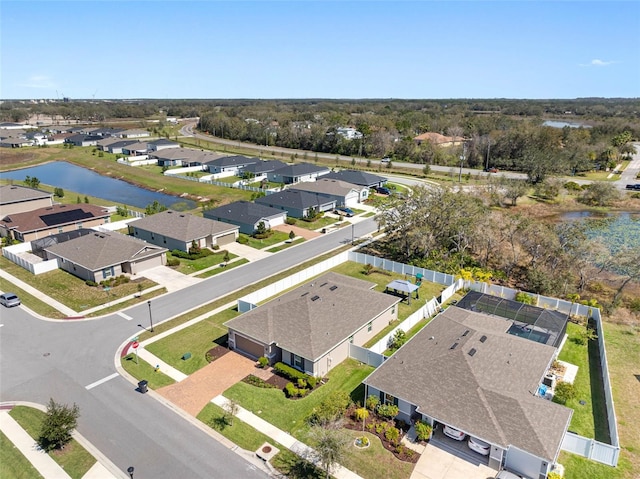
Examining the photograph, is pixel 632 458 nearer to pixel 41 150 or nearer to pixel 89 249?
pixel 89 249

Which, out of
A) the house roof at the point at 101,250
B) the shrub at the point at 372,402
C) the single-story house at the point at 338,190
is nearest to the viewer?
the shrub at the point at 372,402

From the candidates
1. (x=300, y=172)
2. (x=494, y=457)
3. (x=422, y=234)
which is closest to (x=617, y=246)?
(x=422, y=234)

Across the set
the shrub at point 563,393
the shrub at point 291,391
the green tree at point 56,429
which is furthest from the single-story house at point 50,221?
the shrub at point 563,393

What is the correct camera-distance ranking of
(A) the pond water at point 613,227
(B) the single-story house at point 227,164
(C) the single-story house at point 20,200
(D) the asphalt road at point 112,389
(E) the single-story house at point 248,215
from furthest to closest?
(B) the single-story house at point 227,164
(C) the single-story house at point 20,200
(E) the single-story house at point 248,215
(A) the pond water at point 613,227
(D) the asphalt road at point 112,389

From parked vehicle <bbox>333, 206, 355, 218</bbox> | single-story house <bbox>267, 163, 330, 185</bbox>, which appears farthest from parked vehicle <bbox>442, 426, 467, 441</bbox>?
single-story house <bbox>267, 163, 330, 185</bbox>

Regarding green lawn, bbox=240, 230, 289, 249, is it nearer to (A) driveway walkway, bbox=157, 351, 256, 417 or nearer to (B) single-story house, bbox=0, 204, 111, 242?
(B) single-story house, bbox=0, 204, 111, 242

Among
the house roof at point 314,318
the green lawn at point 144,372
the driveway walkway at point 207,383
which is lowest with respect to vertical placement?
the driveway walkway at point 207,383

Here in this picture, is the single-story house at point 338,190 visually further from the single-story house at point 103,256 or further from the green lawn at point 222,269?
the single-story house at point 103,256
